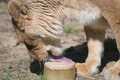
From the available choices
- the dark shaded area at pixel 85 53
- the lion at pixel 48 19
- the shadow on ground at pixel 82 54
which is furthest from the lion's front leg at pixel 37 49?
the dark shaded area at pixel 85 53

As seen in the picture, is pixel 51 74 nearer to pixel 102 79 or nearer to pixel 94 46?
pixel 102 79

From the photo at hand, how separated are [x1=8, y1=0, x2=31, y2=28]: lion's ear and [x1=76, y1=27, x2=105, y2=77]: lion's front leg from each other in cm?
115

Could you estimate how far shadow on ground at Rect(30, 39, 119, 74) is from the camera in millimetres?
5476

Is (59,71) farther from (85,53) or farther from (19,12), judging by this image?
(85,53)

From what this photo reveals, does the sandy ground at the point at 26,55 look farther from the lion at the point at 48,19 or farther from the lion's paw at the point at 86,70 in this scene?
the lion at the point at 48,19

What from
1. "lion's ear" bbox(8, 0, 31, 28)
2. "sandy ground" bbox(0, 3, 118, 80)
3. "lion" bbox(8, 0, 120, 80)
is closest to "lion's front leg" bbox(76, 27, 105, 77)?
"sandy ground" bbox(0, 3, 118, 80)

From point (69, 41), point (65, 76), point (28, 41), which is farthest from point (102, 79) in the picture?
point (69, 41)

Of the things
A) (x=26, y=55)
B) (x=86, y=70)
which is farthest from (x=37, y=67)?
(x=86, y=70)

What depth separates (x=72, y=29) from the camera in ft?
24.7

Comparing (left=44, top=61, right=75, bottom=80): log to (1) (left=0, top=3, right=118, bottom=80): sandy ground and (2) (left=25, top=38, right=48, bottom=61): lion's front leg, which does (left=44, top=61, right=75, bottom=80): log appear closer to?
(2) (left=25, top=38, right=48, bottom=61): lion's front leg

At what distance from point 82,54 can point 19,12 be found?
1.84m

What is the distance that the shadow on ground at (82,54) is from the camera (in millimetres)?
5476

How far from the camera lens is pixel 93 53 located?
5.45 metres

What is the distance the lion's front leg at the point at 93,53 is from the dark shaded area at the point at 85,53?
195 millimetres
